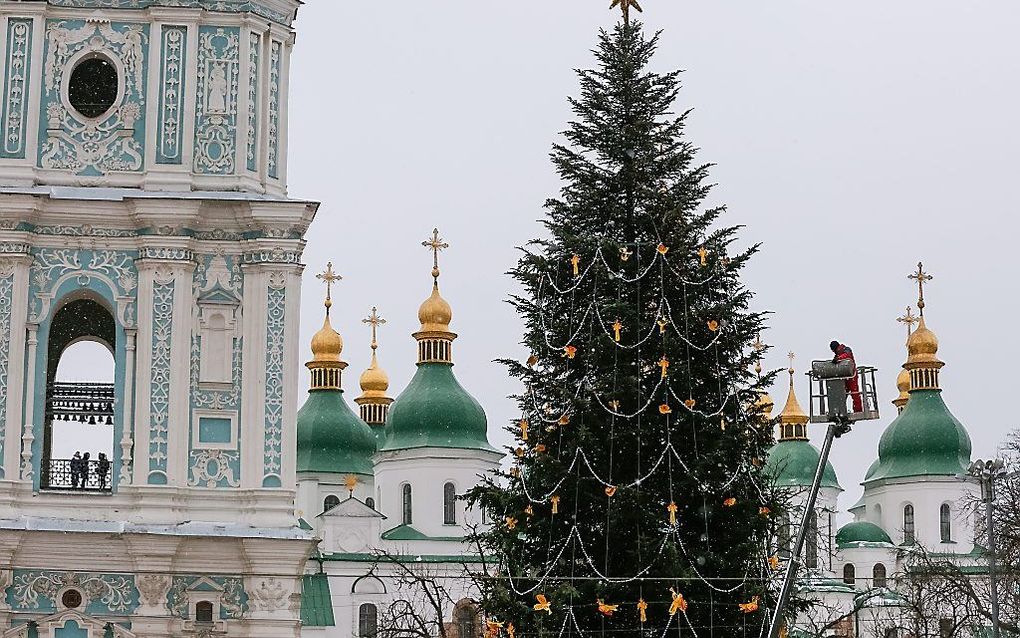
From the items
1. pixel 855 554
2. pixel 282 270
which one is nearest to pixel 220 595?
pixel 282 270

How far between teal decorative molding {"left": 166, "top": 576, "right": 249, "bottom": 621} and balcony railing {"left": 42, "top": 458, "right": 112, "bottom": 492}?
1.97m

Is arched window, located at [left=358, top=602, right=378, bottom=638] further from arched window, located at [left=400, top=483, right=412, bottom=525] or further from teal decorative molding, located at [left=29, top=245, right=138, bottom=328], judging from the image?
teal decorative molding, located at [left=29, top=245, right=138, bottom=328]

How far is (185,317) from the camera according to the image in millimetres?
34469

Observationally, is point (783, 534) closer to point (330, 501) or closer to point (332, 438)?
point (330, 501)

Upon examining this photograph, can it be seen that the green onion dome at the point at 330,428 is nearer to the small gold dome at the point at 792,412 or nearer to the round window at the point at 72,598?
the small gold dome at the point at 792,412

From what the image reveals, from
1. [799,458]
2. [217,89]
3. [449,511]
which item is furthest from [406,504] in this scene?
[217,89]

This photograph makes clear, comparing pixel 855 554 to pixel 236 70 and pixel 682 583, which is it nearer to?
pixel 236 70

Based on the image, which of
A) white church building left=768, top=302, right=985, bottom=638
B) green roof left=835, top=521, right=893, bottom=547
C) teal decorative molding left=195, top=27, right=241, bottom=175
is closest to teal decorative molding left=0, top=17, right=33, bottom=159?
teal decorative molding left=195, top=27, right=241, bottom=175

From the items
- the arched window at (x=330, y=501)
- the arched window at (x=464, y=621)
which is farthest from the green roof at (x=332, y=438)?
the arched window at (x=464, y=621)

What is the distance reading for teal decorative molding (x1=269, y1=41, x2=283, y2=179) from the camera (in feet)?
117

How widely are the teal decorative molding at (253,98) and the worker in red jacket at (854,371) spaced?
1471 cm

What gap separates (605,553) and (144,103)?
12451 millimetres

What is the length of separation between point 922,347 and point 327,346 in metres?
20.7

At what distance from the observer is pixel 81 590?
33656 millimetres
